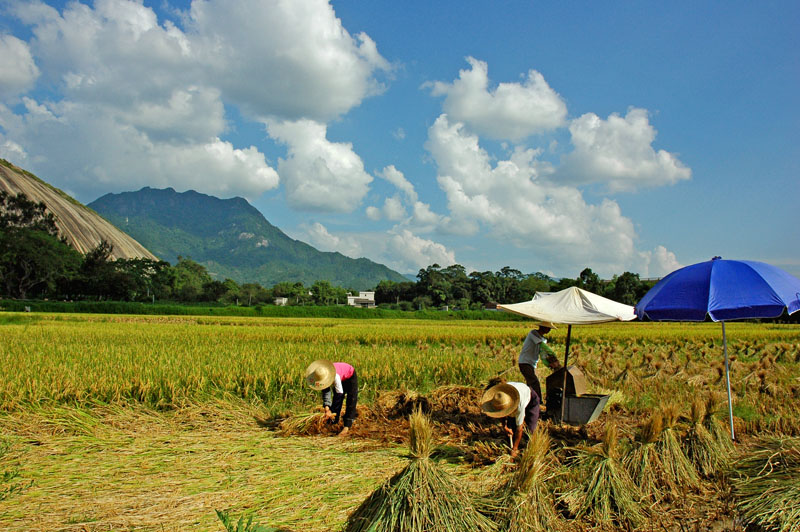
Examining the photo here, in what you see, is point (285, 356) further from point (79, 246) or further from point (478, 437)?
point (79, 246)

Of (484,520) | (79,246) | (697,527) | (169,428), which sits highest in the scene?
(79,246)

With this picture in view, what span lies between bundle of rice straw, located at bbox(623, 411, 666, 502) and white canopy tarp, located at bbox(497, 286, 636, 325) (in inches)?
61.0

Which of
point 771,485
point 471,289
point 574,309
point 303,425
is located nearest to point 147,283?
point 471,289

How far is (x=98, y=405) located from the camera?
7.28 m

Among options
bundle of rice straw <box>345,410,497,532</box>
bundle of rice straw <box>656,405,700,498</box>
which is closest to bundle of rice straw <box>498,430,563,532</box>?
bundle of rice straw <box>345,410,497,532</box>

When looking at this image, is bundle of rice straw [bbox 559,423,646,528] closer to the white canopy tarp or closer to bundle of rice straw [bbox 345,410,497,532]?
bundle of rice straw [bbox 345,410,497,532]

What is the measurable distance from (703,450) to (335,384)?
4277 mm

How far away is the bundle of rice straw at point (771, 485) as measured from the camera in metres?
3.70

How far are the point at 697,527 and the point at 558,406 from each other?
243 centimetres

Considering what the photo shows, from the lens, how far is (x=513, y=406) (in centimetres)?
497

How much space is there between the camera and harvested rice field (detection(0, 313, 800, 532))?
377cm

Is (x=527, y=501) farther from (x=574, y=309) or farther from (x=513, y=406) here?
(x=574, y=309)

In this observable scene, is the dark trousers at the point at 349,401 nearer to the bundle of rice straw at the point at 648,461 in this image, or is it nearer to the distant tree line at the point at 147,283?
the bundle of rice straw at the point at 648,461

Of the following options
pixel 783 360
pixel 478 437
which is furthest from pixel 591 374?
pixel 783 360
